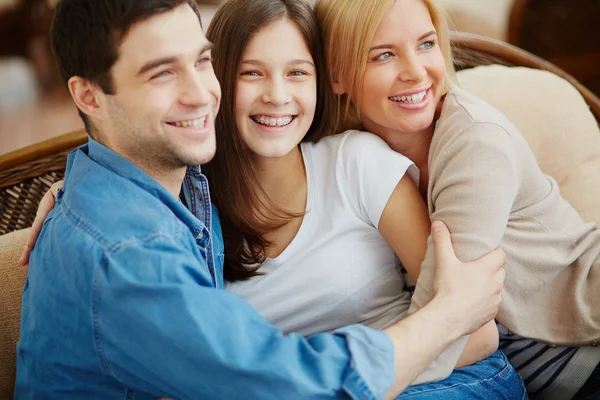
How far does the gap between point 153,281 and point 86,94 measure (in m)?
0.37

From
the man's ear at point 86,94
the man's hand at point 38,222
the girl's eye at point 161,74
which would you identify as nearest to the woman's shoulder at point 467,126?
the girl's eye at point 161,74

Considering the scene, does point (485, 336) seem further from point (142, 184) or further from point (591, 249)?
point (142, 184)

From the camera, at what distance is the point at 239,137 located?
146 cm

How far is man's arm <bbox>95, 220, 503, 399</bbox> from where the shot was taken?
102cm

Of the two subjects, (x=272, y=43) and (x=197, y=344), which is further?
(x=272, y=43)

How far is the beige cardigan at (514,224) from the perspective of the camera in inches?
51.2

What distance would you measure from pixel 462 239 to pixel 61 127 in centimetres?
336

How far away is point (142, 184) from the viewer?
46.9 inches

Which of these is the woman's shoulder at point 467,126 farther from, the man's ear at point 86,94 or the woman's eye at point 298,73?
the man's ear at point 86,94

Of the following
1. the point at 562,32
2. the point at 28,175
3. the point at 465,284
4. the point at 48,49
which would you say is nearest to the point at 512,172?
the point at 465,284

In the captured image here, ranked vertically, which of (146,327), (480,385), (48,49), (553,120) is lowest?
(480,385)

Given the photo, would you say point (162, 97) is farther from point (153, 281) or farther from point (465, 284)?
point (465, 284)

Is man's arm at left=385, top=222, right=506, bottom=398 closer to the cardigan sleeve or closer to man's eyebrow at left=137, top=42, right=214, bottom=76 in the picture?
the cardigan sleeve

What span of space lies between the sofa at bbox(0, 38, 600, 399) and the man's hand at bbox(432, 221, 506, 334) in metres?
0.59
